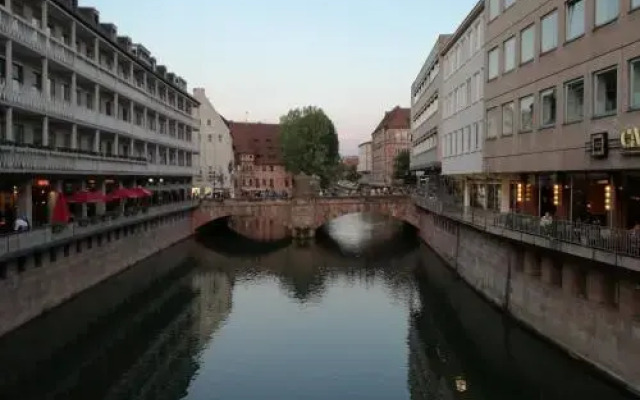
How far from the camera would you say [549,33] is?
1341 inches

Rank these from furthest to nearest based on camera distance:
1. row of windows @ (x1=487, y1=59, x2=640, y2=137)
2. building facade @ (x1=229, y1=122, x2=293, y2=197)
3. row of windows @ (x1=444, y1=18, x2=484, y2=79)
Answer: building facade @ (x1=229, y1=122, x2=293, y2=197), row of windows @ (x1=444, y1=18, x2=484, y2=79), row of windows @ (x1=487, y1=59, x2=640, y2=137)

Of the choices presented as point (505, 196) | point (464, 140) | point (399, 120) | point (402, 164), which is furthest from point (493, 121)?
point (399, 120)

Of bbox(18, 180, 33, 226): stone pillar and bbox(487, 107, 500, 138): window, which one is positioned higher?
bbox(487, 107, 500, 138): window

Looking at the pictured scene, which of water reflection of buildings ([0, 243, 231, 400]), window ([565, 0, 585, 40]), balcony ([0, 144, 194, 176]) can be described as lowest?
Result: water reflection of buildings ([0, 243, 231, 400])

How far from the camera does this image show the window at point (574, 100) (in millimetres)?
30516

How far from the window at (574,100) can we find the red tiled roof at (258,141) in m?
115

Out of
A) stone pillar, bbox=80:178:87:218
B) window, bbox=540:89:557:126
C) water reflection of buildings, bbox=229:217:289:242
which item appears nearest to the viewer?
window, bbox=540:89:557:126

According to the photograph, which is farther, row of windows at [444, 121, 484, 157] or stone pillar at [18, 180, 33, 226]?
row of windows at [444, 121, 484, 157]

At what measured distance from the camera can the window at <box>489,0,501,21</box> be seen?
43.3 metres

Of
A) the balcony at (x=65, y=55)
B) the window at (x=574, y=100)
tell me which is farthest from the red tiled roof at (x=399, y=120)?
the window at (x=574, y=100)

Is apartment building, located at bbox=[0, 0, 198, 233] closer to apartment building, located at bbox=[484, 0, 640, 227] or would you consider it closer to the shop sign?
apartment building, located at bbox=[484, 0, 640, 227]

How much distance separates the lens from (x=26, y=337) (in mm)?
31984

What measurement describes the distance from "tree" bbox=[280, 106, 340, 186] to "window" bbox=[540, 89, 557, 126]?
86.0 metres

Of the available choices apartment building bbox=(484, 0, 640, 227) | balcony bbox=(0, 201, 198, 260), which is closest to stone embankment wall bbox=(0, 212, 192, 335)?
balcony bbox=(0, 201, 198, 260)
